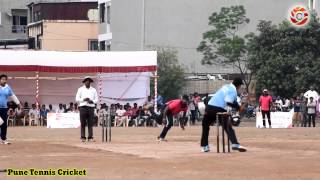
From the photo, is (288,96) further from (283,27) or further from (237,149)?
Result: (237,149)

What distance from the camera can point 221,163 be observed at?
15117 millimetres

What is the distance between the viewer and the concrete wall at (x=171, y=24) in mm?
62719

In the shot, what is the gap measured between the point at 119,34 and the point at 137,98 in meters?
22.1

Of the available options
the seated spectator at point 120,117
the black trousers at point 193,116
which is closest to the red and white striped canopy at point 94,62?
the seated spectator at point 120,117

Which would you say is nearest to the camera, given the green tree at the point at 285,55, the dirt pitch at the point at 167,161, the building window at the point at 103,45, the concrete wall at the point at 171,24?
the dirt pitch at the point at 167,161

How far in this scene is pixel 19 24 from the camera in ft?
272

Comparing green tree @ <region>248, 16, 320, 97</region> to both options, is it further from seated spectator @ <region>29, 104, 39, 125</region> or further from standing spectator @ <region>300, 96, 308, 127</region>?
seated spectator @ <region>29, 104, 39, 125</region>

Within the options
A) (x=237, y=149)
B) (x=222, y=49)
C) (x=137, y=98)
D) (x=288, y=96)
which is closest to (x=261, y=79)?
(x=288, y=96)

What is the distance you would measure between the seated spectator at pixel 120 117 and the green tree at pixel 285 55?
13735mm

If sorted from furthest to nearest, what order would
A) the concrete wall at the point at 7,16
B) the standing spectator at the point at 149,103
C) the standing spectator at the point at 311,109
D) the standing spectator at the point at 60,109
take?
the concrete wall at the point at 7,16
the standing spectator at the point at 149,103
the standing spectator at the point at 60,109
the standing spectator at the point at 311,109

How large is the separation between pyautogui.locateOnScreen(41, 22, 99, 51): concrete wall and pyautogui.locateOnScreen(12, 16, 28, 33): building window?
530 inches

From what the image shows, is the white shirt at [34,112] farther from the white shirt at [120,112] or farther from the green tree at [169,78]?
the green tree at [169,78]

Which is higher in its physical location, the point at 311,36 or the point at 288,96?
the point at 311,36

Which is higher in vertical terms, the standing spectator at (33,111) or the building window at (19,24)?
the building window at (19,24)
